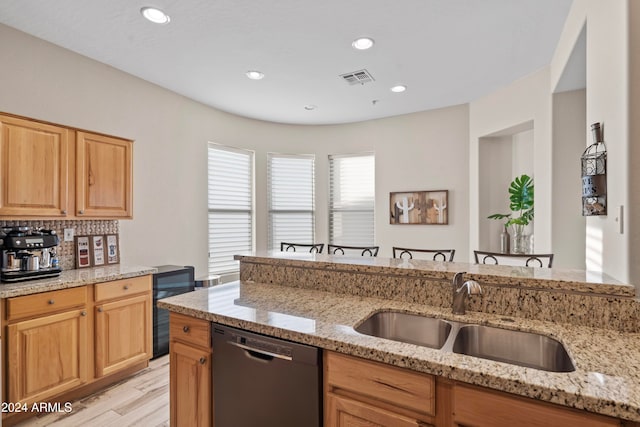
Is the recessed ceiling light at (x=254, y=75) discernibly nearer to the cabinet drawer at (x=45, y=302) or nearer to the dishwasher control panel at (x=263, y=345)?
the cabinet drawer at (x=45, y=302)

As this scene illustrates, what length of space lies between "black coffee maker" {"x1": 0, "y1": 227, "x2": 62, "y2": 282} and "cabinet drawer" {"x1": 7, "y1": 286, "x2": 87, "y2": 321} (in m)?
0.25

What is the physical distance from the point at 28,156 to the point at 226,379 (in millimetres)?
2214

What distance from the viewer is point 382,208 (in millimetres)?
4988

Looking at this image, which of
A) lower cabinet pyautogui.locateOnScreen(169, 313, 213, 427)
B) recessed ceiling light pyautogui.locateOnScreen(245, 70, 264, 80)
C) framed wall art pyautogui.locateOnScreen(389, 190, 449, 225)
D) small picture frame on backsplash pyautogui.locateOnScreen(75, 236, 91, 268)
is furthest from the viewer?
framed wall art pyautogui.locateOnScreen(389, 190, 449, 225)

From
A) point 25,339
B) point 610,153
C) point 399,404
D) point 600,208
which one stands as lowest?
point 25,339

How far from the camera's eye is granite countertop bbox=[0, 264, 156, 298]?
213 centimetres

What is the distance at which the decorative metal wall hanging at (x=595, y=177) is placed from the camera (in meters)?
1.72

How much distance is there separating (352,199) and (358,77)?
86.0 inches

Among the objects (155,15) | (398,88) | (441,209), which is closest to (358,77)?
(398,88)

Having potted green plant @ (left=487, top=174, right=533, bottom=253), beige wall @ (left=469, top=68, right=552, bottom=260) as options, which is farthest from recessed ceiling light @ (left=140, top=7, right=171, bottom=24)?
potted green plant @ (left=487, top=174, right=533, bottom=253)

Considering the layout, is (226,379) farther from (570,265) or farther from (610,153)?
(570,265)

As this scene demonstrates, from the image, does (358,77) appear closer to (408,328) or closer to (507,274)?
(507,274)

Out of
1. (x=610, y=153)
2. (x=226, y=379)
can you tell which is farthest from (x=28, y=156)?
(x=610, y=153)

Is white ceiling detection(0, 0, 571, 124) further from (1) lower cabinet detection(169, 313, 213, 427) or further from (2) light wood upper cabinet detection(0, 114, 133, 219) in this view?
(1) lower cabinet detection(169, 313, 213, 427)
